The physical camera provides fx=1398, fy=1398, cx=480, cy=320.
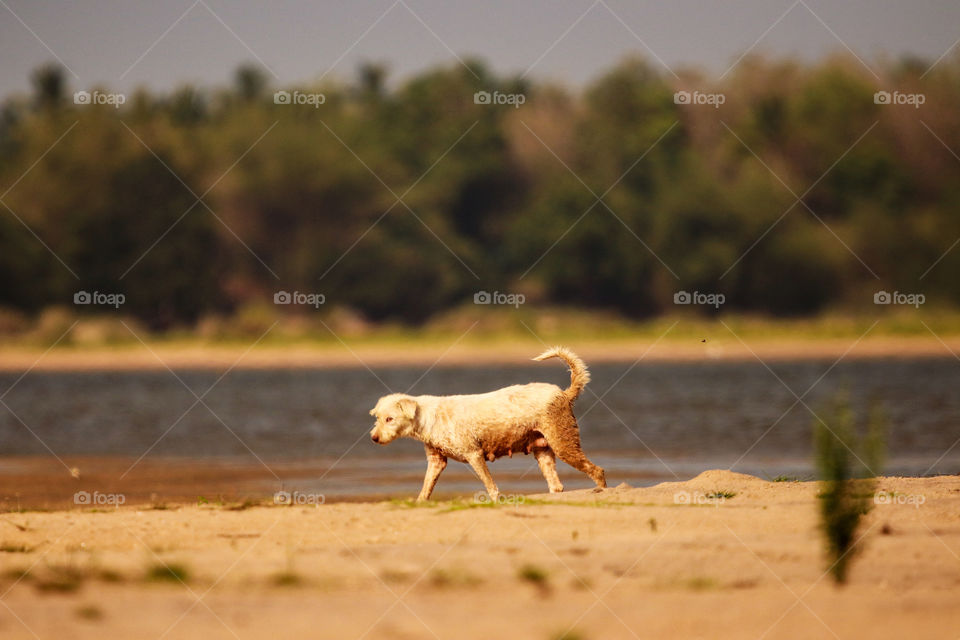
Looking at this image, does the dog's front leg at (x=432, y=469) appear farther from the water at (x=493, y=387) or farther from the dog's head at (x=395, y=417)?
the water at (x=493, y=387)

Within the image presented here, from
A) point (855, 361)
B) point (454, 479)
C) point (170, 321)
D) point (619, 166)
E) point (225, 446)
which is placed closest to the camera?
point (454, 479)

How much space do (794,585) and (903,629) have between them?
53.7 inches

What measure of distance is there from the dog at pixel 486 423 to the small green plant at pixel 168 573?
4.42 m

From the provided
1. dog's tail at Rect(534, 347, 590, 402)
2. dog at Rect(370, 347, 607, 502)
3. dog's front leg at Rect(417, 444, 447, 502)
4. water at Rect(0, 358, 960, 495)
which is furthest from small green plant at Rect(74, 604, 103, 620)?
dog's tail at Rect(534, 347, 590, 402)

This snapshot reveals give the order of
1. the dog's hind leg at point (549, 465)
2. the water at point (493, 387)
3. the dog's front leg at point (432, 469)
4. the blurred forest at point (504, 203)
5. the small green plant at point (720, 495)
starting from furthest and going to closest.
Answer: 1. the blurred forest at point (504, 203)
2. the water at point (493, 387)
3. the dog's hind leg at point (549, 465)
4. the dog's front leg at point (432, 469)
5. the small green plant at point (720, 495)

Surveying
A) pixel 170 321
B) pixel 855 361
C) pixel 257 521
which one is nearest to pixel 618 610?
pixel 257 521

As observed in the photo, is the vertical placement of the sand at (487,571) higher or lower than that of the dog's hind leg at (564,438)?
lower

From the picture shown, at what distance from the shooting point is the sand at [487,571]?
27.2ft

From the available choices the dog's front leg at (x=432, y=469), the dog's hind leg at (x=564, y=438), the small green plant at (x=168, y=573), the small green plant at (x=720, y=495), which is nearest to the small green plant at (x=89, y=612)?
the small green plant at (x=168, y=573)

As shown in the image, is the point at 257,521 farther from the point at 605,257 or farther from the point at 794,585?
the point at 605,257

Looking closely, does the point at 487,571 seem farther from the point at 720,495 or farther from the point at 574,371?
the point at 574,371

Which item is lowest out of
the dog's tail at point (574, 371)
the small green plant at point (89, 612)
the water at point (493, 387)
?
the water at point (493, 387)

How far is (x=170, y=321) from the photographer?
6831 centimetres

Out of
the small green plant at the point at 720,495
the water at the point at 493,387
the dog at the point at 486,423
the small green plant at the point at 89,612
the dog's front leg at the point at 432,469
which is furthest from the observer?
the water at the point at 493,387
